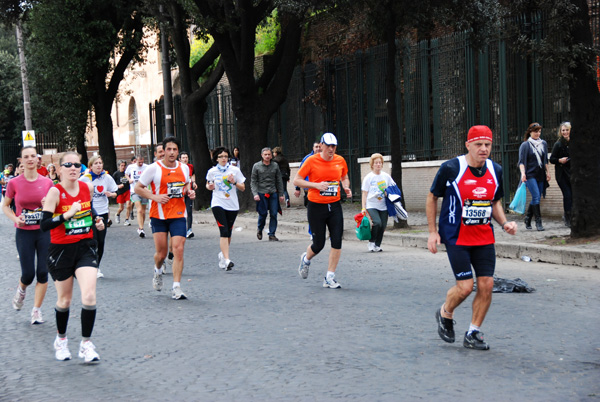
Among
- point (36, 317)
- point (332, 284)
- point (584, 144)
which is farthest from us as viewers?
point (584, 144)

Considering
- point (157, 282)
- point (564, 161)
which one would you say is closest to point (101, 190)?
point (157, 282)

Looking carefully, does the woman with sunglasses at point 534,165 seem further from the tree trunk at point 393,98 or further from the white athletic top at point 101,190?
the white athletic top at point 101,190

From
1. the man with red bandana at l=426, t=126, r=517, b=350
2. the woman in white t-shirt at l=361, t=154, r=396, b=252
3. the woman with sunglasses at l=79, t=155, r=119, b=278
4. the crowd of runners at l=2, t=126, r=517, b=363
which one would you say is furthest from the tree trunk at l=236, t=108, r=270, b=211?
the man with red bandana at l=426, t=126, r=517, b=350

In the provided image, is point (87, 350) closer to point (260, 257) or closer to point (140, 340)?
point (140, 340)

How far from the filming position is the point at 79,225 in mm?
6840

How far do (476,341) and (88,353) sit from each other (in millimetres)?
2981

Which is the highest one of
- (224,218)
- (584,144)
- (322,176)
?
(584,144)

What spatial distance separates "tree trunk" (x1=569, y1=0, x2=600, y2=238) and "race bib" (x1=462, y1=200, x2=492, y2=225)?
6.42 meters

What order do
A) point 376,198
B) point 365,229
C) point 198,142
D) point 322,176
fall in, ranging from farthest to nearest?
point 198,142 < point 376,198 < point 365,229 < point 322,176

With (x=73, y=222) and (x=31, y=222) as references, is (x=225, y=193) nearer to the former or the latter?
(x=31, y=222)

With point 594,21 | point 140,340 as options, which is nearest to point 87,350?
point 140,340

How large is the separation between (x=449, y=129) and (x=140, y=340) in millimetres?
14185

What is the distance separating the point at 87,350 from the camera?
21.4 feet


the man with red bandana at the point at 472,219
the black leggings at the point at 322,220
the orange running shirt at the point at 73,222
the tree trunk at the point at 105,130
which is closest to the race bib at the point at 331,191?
the black leggings at the point at 322,220
